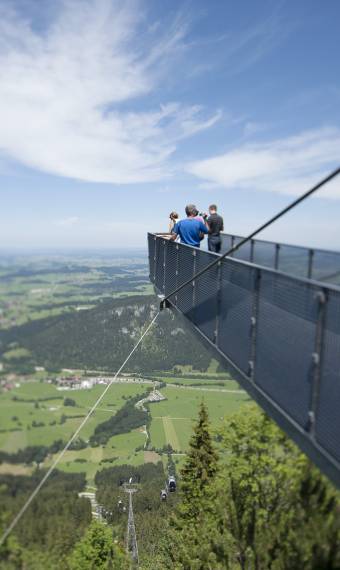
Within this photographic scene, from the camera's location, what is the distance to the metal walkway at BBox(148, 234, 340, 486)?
346cm

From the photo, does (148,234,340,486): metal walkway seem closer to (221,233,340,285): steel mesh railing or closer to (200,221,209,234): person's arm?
(221,233,340,285): steel mesh railing

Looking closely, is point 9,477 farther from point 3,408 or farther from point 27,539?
point 27,539

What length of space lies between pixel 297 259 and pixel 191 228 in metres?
2.36

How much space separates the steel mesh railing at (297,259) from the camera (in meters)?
7.81

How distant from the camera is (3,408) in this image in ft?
13.0

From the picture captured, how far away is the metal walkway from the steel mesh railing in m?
1.55

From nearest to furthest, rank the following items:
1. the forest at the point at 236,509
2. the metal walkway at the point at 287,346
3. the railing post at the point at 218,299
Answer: the metal walkway at the point at 287,346, the forest at the point at 236,509, the railing post at the point at 218,299

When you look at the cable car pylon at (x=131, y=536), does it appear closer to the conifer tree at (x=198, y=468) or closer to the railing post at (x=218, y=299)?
the conifer tree at (x=198, y=468)

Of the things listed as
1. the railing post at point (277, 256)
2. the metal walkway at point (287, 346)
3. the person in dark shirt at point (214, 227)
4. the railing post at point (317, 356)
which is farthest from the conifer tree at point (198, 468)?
the railing post at point (317, 356)

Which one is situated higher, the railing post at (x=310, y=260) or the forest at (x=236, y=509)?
the railing post at (x=310, y=260)

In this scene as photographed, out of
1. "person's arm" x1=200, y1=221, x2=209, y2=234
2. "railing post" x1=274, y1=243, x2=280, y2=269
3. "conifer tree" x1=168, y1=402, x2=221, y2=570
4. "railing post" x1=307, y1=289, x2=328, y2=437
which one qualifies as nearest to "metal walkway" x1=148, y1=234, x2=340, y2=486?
"railing post" x1=307, y1=289, x2=328, y2=437

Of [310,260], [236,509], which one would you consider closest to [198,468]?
[236,509]

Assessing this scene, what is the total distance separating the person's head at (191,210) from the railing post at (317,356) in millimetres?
5357

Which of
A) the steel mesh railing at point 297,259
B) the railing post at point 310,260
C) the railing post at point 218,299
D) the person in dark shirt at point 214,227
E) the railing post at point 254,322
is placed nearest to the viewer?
the railing post at point 254,322
